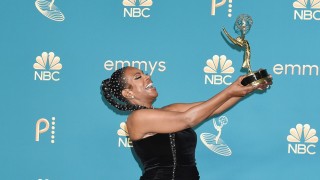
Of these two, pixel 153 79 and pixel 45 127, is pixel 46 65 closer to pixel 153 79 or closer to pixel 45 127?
pixel 45 127

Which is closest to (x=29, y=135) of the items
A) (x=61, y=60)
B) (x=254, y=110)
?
(x=61, y=60)

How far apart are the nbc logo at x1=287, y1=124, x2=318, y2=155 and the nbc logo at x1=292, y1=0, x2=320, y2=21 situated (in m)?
0.52

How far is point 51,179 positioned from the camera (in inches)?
132

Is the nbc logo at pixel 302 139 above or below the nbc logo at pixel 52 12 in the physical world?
below

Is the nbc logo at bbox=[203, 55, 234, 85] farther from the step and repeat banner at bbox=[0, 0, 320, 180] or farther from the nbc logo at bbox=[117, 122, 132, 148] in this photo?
the nbc logo at bbox=[117, 122, 132, 148]

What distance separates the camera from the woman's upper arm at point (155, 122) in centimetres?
238

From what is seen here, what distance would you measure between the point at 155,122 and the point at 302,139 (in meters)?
1.01

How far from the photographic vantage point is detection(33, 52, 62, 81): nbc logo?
335 centimetres

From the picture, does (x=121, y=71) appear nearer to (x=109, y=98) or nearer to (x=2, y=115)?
(x=109, y=98)

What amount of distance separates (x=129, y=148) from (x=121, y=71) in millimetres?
756

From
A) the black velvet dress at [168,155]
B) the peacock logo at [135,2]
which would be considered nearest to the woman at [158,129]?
the black velvet dress at [168,155]

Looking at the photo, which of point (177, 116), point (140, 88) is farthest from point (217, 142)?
point (177, 116)

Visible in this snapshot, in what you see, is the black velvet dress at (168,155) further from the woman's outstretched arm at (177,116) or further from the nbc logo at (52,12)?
the nbc logo at (52,12)

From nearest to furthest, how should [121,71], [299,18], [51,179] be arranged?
[121,71]
[299,18]
[51,179]
